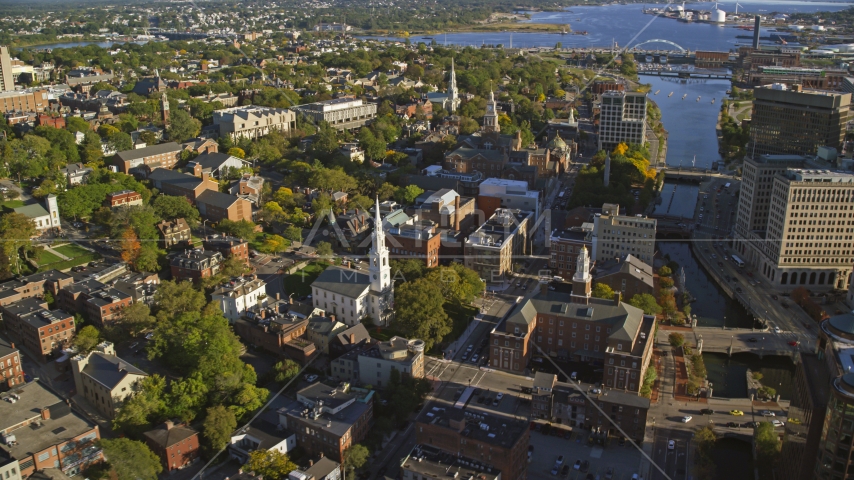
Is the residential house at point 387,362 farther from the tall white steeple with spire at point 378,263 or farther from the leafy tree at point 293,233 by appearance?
the leafy tree at point 293,233

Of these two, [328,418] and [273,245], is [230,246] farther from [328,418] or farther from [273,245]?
[328,418]

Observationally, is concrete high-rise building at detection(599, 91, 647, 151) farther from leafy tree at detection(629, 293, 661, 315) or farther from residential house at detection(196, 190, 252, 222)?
residential house at detection(196, 190, 252, 222)

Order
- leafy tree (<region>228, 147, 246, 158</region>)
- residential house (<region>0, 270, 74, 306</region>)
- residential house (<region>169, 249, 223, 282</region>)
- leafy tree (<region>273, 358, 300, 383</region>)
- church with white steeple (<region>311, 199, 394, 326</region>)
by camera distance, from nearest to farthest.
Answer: leafy tree (<region>273, 358, 300, 383</region>)
residential house (<region>0, 270, 74, 306</region>)
church with white steeple (<region>311, 199, 394, 326</region>)
residential house (<region>169, 249, 223, 282</region>)
leafy tree (<region>228, 147, 246, 158</region>)

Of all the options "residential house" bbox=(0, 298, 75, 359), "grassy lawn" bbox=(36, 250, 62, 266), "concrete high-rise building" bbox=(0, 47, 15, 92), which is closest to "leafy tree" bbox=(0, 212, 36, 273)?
"grassy lawn" bbox=(36, 250, 62, 266)

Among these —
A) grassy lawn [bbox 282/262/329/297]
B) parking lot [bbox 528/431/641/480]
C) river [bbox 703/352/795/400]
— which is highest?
grassy lawn [bbox 282/262/329/297]

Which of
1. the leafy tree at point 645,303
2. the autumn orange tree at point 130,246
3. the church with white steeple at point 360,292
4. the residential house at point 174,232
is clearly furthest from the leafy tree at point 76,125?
the leafy tree at point 645,303

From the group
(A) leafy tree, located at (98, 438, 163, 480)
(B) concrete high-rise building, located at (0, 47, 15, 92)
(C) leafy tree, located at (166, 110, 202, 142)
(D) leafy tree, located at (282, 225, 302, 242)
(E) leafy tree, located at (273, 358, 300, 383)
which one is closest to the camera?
(A) leafy tree, located at (98, 438, 163, 480)
